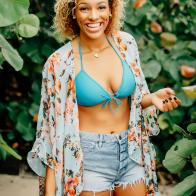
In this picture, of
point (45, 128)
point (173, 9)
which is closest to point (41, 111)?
point (45, 128)

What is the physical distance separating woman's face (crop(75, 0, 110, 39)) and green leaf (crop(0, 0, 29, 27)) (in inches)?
10.3

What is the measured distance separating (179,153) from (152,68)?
58.1 inches

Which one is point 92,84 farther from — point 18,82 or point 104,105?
point 18,82

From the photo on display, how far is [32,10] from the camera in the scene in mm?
3658

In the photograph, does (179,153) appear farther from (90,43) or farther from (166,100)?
(90,43)

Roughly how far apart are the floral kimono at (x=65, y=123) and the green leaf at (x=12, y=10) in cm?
28

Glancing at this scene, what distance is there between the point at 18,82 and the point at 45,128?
2.10 metres

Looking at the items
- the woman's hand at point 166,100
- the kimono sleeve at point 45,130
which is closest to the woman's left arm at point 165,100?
the woman's hand at point 166,100

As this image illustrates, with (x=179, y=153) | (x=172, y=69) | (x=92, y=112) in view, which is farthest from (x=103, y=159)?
(x=172, y=69)

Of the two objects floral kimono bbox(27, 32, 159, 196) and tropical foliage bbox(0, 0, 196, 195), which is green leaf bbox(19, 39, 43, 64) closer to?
tropical foliage bbox(0, 0, 196, 195)

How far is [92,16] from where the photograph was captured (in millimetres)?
1995

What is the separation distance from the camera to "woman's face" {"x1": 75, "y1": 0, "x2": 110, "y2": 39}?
2.00m

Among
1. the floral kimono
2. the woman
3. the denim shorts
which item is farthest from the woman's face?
the denim shorts

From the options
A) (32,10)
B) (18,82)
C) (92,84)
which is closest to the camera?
(92,84)
